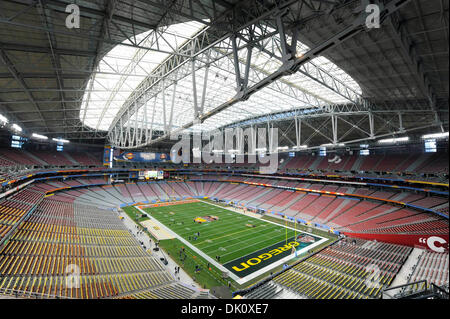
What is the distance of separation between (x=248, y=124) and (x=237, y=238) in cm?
2418

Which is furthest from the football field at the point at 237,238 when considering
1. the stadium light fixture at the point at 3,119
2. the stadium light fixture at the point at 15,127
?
the stadium light fixture at the point at 3,119

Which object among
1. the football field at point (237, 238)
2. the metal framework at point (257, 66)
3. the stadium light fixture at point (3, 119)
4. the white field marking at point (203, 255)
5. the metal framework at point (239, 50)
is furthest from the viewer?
the stadium light fixture at point (3, 119)

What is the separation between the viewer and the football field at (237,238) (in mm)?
22938

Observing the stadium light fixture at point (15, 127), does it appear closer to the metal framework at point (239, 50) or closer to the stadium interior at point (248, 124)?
the stadium interior at point (248, 124)

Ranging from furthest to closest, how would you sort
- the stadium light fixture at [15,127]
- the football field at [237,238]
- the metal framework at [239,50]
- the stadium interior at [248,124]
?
the stadium light fixture at [15,127]
the football field at [237,238]
the stadium interior at [248,124]
the metal framework at [239,50]

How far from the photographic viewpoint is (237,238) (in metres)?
29.1

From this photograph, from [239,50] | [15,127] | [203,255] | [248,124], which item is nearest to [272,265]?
[203,255]

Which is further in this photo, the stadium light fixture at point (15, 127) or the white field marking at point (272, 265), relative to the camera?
the stadium light fixture at point (15, 127)

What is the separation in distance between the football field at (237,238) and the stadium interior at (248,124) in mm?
277

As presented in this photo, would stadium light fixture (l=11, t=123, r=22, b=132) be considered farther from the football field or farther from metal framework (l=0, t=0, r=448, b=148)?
the football field

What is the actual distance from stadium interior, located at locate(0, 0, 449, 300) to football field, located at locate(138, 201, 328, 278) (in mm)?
277

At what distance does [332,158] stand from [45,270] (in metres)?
48.1

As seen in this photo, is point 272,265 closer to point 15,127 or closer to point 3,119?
point 3,119
